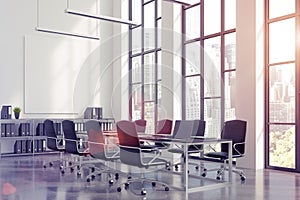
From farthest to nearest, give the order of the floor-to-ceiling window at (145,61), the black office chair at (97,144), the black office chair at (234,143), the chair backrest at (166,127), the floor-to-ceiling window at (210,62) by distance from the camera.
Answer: the floor-to-ceiling window at (145,61)
the floor-to-ceiling window at (210,62)
the chair backrest at (166,127)
the black office chair at (234,143)
the black office chair at (97,144)

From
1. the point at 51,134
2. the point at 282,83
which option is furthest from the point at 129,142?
the point at 282,83

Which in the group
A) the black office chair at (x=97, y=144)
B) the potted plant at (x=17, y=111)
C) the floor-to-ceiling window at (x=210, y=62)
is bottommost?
the black office chair at (x=97, y=144)

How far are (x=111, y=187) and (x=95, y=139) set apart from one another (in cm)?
74

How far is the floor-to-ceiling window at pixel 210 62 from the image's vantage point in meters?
7.34

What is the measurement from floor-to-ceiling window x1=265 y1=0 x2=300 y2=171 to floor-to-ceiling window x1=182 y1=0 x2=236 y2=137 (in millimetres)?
859

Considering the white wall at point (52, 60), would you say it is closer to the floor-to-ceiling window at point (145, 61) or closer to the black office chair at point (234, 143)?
the floor-to-ceiling window at point (145, 61)

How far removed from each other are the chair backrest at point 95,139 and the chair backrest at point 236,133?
189 centimetres

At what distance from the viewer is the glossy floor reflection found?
14.3 feet

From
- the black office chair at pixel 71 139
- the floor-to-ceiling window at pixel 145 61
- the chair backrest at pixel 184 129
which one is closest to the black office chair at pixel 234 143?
the chair backrest at pixel 184 129

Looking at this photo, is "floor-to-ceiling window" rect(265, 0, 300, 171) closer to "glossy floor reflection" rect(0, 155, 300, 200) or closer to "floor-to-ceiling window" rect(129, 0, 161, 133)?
"glossy floor reflection" rect(0, 155, 300, 200)

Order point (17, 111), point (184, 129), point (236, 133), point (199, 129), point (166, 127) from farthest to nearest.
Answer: point (17, 111), point (166, 127), point (184, 129), point (199, 129), point (236, 133)

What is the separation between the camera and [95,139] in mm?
5254

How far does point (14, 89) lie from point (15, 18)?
166cm

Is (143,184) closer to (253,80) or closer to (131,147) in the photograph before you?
(131,147)
